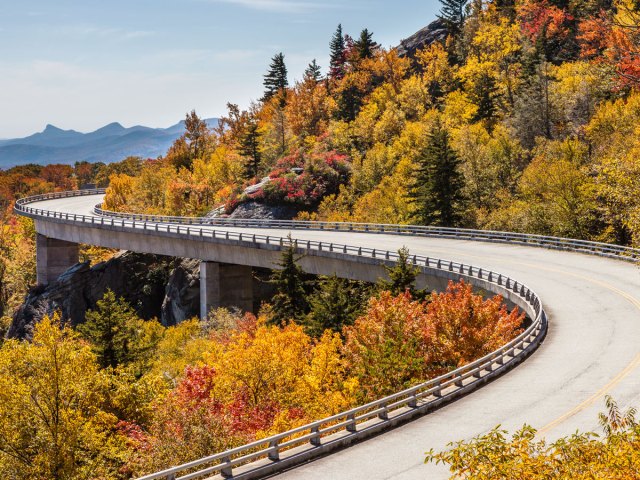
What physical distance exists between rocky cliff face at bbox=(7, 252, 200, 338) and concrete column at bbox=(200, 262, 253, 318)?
15338 mm

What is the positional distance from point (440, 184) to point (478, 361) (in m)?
42.4

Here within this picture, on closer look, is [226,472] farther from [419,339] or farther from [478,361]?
[419,339]

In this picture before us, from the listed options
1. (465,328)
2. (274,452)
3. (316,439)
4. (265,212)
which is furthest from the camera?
(265,212)

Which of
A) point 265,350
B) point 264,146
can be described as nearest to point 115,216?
point 264,146

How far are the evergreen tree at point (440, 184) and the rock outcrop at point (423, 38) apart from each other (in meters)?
A: 75.7

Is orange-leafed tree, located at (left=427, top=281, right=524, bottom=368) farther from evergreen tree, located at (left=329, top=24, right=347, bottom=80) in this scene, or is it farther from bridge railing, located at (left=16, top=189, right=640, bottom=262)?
evergreen tree, located at (left=329, top=24, right=347, bottom=80)

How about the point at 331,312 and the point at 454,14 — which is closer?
the point at 331,312

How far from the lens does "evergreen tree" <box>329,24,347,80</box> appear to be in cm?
14050

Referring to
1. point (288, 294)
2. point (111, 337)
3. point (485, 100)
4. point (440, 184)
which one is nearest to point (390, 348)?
point (111, 337)

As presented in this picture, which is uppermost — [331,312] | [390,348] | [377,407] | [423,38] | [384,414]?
[423,38]

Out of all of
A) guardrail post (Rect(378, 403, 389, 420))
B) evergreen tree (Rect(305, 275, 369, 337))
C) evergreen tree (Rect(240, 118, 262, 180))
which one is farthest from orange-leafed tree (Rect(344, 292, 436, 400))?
evergreen tree (Rect(240, 118, 262, 180))

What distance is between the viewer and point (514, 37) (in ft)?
342

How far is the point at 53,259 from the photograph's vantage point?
88500 millimetres

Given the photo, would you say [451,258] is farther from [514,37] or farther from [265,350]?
[514,37]
